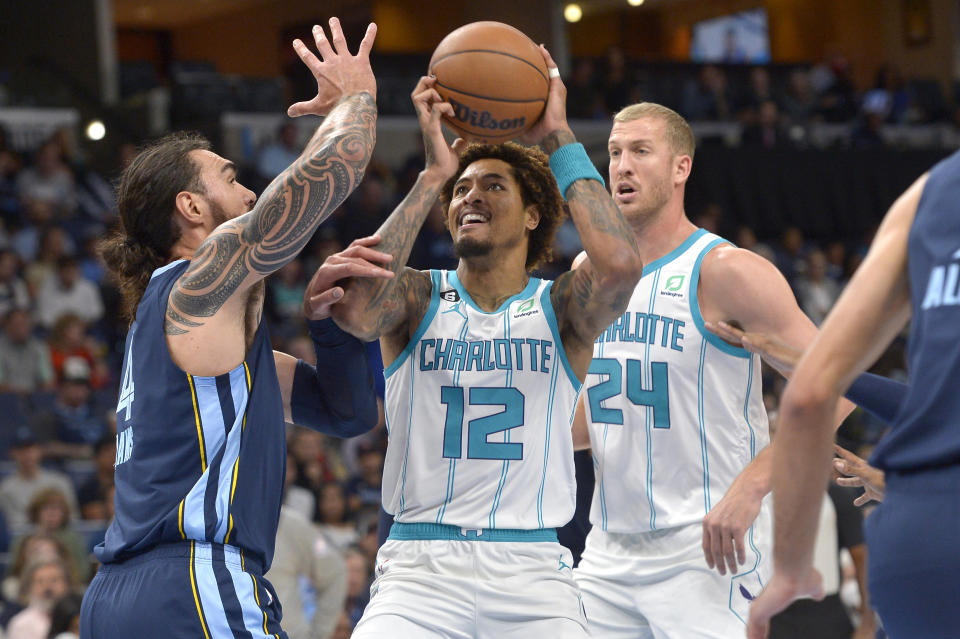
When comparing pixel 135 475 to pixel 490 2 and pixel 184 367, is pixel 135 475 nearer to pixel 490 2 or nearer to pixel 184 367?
pixel 184 367


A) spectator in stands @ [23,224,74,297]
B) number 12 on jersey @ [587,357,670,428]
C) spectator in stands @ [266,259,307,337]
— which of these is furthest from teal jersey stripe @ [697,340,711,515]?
spectator in stands @ [23,224,74,297]

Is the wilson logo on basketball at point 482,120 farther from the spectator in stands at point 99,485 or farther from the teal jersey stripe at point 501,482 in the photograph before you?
the spectator in stands at point 99,485

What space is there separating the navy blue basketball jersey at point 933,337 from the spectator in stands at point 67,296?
35.1 feet

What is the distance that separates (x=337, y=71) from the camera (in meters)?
4.12

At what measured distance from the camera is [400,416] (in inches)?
169

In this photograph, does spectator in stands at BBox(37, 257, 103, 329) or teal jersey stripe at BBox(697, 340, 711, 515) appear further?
spectator in stands at BBox(37, 257, 103, 329)

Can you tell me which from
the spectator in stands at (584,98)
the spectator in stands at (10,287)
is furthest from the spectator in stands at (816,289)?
the spectator in stands at (10,287)

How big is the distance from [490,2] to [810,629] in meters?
17.7

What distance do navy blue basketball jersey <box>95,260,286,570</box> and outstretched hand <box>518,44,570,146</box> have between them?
4.59ft

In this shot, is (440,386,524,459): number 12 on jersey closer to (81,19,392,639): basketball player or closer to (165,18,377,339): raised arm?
(81,19,392,639): basketball player

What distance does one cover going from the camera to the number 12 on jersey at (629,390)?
15.3ft

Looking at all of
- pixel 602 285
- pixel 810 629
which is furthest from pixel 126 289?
pixel 810 629

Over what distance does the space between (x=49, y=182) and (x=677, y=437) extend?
37.2 feet

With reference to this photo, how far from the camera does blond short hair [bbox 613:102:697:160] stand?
512cm
